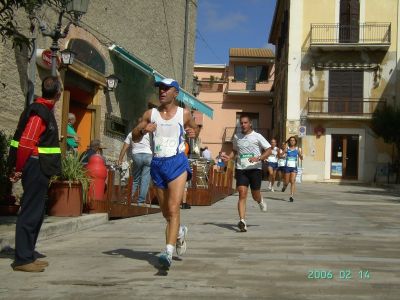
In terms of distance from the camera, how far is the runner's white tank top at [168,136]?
17.9 ft

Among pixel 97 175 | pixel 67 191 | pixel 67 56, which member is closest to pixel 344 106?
pixel 67 56

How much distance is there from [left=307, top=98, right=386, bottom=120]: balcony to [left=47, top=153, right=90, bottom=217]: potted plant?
83.5 ft

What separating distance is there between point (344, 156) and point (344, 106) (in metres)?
2.90

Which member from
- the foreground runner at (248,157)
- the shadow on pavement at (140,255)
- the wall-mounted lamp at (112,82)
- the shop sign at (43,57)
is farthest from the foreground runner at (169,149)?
the wall-mounted lamp at (112,82)

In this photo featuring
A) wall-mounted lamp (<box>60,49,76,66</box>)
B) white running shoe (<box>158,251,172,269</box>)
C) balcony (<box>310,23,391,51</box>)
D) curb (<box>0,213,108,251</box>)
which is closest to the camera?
white running shoe (<box>158,251,172,269</box>)

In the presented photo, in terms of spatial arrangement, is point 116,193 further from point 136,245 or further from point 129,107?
point 129,107

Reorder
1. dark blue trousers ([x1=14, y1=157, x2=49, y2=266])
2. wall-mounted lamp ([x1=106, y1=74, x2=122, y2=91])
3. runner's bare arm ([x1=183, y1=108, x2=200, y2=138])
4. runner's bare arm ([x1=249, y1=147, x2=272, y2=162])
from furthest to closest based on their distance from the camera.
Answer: wall-mounted lamp ([x1=106, y1=74, x2=122, y2=91]) < runner's bare arm ([x1=249, y1=147, x2=272, y2=162]) < runner's bare arm ([x1=183, y1=108, x2=200, y2=138]) < dark blue trousers ([x1=14, y1=157, x2=49, y2=266])

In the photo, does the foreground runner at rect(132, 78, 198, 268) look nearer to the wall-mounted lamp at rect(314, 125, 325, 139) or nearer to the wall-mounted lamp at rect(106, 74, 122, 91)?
the wall-mounted lamp at rect(106, 74, 122, 91)

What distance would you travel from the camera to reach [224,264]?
18.4 ft

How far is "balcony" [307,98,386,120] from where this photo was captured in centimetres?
3228

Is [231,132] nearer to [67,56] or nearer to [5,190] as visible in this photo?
[67,56]

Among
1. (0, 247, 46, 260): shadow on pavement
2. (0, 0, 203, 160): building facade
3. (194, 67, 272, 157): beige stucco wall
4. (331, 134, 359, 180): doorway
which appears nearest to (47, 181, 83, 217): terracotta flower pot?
(0, 0, 203, 160): building facade

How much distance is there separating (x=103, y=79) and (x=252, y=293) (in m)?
10.5

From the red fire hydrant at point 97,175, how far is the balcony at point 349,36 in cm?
2515
